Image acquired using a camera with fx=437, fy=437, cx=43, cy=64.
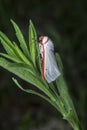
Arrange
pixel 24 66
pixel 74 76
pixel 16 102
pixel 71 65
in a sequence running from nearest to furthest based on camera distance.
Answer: pixel 24 66 < pixel 71 65 < pixel 74 76 < pixel 16 102

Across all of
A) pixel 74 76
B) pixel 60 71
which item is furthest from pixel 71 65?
pixel 60 71

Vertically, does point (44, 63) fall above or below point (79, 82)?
above

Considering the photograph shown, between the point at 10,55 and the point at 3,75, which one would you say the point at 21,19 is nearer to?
the point at 3,75

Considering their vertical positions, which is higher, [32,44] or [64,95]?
[32,44]

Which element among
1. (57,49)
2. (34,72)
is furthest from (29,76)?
(57,49)

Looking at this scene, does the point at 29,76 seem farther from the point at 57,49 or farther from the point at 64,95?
the point at 57,49

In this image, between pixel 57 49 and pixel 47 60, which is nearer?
pixel 47 60

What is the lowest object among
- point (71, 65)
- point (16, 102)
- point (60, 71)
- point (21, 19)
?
point (16, 102)

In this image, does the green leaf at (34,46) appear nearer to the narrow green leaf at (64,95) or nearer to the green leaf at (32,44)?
the green leaf at (32,44)

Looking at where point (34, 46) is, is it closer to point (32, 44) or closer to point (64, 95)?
point (32, 44)

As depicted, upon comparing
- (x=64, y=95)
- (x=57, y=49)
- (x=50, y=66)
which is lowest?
(x=57, y=49)
